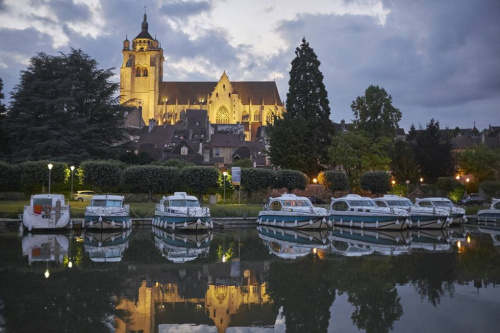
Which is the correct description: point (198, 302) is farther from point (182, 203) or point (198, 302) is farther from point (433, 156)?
point (433, 156)

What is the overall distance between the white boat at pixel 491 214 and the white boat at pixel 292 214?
13.0 m

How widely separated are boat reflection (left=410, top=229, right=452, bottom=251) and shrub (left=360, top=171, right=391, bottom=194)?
17820 mm

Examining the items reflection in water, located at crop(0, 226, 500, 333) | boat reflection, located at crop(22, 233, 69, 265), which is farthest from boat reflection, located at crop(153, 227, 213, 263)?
boat reflection, located at crop(22, 233, 69, 265)

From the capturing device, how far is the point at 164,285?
14.8m

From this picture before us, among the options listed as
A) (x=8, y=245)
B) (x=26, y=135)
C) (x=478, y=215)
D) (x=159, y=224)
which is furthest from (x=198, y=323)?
(x=26, y=135)

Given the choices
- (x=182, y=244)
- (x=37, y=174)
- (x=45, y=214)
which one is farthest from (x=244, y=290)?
(x=37, y=174)

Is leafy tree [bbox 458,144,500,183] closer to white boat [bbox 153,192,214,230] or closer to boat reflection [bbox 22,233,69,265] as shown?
white boat [bbox 153,192,214,230]

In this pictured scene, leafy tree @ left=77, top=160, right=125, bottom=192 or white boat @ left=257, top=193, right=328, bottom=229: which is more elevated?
leafy tree @ left=77, top=160, right=125, bottom=192

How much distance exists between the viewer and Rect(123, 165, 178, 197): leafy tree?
45969mm

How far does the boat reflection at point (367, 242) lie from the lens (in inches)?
884

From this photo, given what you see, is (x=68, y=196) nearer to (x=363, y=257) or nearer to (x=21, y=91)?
(x=21, y=91)

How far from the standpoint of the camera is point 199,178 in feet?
150

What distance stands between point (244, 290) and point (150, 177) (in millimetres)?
33078

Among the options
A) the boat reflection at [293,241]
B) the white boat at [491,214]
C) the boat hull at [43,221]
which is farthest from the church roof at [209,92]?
the boat hull at [43,221]
